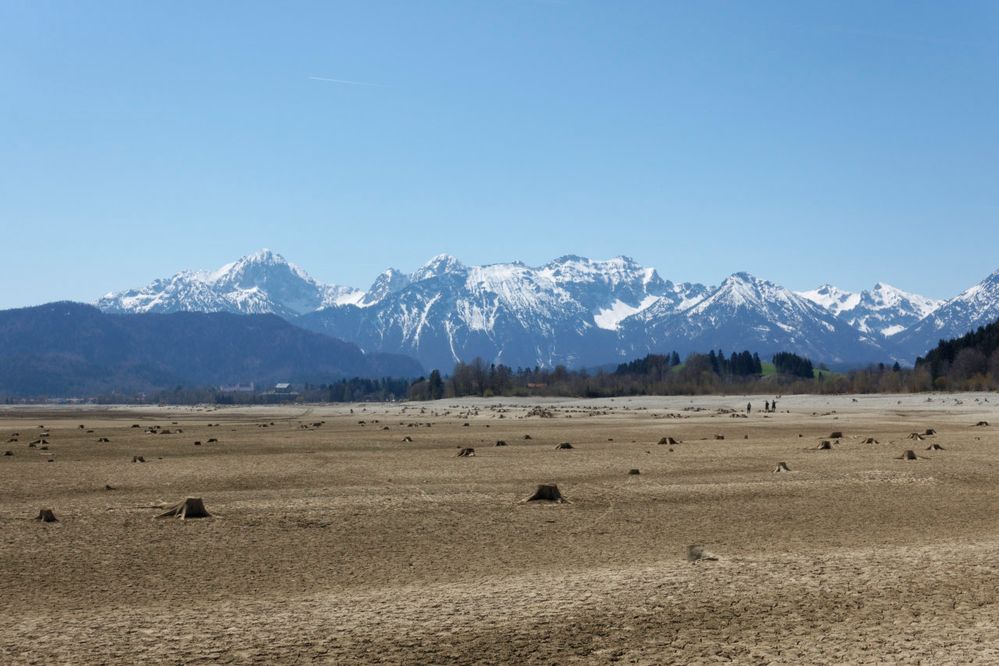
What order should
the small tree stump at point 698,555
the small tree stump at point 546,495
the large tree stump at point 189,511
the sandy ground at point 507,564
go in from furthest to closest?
the small tree stump at point 546,495
the large tree stump at point 189,511
the small tree stump at point 698,555
the sandy ground at point 507,564

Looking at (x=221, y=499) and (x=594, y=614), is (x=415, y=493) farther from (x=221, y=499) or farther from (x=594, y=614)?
(x=594, y=614)

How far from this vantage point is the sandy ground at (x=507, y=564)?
12516mm

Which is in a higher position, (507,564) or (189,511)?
(189,511)

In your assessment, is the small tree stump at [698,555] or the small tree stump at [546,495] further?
the small tree stump at [546,495]

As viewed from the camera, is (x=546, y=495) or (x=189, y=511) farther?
(x=546, y=495)

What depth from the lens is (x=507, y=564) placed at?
1786 cm

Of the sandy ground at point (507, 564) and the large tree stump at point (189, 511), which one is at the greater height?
the large tree stump at point (189, 511)

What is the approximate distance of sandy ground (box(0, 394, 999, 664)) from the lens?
493 inches

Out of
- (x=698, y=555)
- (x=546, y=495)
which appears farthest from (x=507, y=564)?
(x=546, y=495)

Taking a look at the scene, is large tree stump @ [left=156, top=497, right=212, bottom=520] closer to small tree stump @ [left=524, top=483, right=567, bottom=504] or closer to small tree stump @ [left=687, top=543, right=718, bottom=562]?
small tree stump @ [left=524, top=483, right=567, bottom=504]

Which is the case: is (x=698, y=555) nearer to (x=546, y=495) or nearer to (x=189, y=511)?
(x=546, y=495)

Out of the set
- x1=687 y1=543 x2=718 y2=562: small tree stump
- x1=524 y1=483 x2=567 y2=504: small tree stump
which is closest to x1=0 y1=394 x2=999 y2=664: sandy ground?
x1=687 y1=543 x2=718 y2=562: small tree stump

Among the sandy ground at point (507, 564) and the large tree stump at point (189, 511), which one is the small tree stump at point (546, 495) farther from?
the large tree stump at point (189, 511)

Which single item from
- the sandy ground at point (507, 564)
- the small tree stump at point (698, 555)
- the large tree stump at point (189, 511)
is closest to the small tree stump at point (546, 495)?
the sandy ground at point (507, 564)
